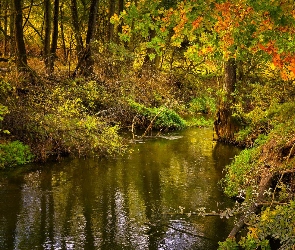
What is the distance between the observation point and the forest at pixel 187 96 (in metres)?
8.48

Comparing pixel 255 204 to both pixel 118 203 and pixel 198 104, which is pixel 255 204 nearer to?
pixel 118 203

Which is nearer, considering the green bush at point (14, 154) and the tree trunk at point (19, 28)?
the green bush at point (14, 154)

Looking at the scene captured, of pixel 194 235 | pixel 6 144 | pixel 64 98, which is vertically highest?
pixel 64 98

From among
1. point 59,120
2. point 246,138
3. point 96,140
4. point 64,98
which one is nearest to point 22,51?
point 64,98

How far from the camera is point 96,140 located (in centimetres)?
1482

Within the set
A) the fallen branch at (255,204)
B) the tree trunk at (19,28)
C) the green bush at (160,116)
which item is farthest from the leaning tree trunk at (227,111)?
the fallen branch at (255,204)

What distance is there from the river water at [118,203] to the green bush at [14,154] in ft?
1.43

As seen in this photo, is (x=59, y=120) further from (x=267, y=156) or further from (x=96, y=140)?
(x=267, y=156)

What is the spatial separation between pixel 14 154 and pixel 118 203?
15.0 ft

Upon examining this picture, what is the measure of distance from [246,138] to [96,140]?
6.23 metres

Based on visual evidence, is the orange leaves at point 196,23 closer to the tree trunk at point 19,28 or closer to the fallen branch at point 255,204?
the fallen branch at point 255,204

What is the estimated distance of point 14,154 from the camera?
14867 millimetres

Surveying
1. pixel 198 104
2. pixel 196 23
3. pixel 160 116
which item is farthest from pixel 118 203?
pixel 198 104

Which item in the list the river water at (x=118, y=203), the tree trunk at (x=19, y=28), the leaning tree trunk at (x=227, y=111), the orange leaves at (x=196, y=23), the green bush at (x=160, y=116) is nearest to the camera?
the orange leaves at (x=196, y=23)
